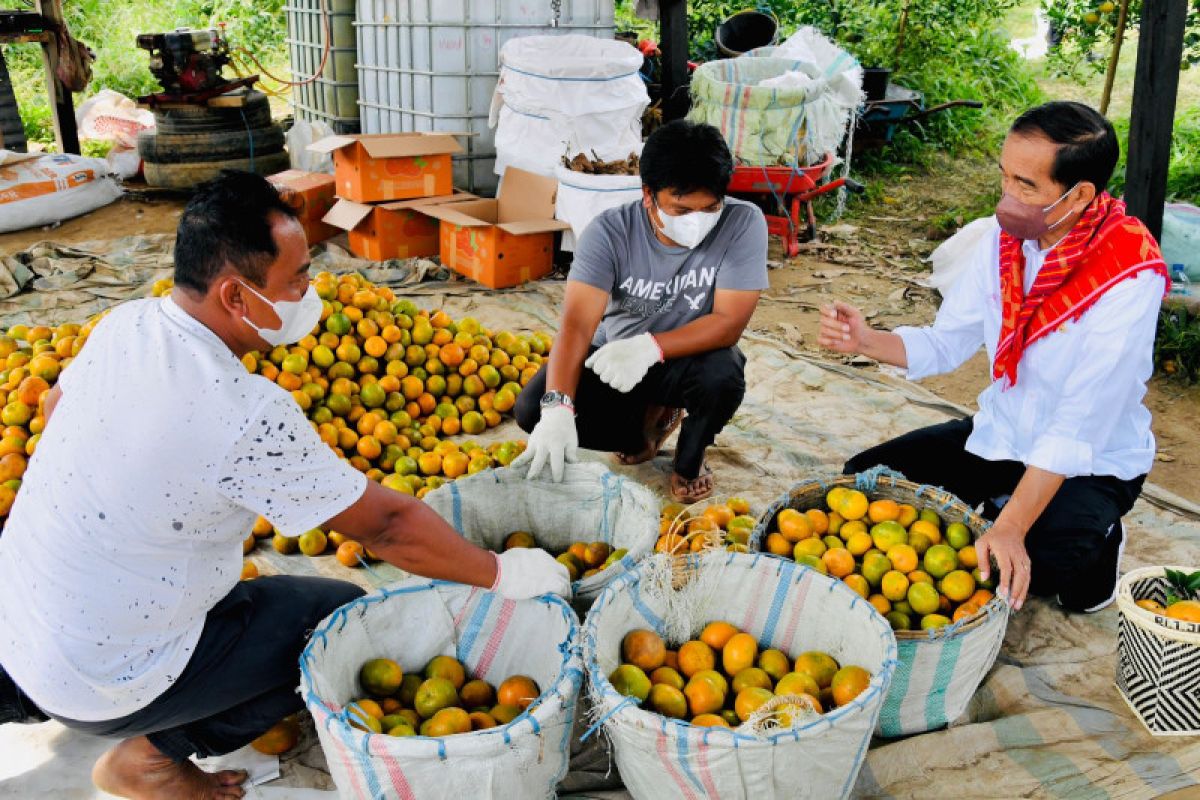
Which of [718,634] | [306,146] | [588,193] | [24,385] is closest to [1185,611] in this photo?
[718,634]

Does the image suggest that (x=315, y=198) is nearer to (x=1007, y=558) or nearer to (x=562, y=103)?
(x=562, y=103)

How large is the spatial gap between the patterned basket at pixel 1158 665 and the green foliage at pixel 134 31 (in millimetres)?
11746

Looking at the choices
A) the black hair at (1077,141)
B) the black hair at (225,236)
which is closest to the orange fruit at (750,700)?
the black hair at (225,236)

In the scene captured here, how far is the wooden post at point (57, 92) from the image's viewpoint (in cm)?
789

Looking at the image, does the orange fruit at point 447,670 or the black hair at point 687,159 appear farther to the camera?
the black hair at point 687,159

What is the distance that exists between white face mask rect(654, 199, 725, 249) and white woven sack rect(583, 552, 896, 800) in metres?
Answer: 1.35

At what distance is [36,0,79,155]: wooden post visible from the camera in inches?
311

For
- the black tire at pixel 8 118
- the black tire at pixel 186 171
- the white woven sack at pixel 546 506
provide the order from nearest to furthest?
the white woven sack at pixel 546 506 < the black tire at pixel 8 118 < the black tire at pixel 186 171

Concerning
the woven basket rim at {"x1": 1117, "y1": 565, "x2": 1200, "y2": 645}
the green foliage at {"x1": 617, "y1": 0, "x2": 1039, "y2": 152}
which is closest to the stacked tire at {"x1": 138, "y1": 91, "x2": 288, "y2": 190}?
the green foliage at {"x1": 617, "y1": 0, "x2": 1039, "y2": 152}

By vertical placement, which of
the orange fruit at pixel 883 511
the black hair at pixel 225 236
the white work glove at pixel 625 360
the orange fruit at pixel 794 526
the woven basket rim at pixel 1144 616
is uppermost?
the black hair at pixel 225 236

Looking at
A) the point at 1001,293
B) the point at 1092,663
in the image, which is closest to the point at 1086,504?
the point at 1092,663

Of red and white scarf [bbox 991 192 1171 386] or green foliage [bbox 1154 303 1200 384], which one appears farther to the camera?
green foliage [bbox 1154 303 1200 384]

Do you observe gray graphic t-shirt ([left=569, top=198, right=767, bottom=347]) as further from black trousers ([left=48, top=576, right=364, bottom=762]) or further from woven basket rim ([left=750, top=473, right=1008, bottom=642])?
black trousers ([left=48, top=576, right=364, bottom=762])

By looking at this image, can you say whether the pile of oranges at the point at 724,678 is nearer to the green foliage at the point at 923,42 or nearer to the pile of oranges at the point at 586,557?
the pile of oranges at the point at 586,557
